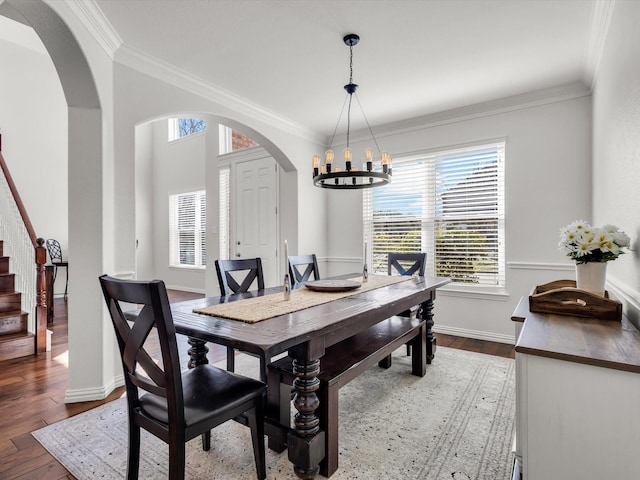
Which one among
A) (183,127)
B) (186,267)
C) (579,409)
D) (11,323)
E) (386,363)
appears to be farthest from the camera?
(183,127)

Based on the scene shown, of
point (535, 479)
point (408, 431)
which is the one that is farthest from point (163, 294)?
point (408, 431)

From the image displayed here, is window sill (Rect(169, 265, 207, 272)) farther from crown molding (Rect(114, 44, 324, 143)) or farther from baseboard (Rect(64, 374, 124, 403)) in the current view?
baseboard (Rect(64, 374, 124, 403))

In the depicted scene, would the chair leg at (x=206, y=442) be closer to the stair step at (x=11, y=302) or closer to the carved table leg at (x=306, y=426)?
the carved table leg at (x=306, y=426)

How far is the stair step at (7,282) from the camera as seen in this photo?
3.67 m

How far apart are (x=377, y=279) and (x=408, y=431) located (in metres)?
1.32

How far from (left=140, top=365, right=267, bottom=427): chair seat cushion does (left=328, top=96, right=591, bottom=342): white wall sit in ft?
10.4

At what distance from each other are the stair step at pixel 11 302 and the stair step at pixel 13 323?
0.13m

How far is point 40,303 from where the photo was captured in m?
3.52

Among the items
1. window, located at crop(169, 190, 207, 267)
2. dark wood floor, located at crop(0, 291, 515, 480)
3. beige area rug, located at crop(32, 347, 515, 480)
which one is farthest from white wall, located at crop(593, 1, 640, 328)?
window, located at crop(169, 190, 207, 267)

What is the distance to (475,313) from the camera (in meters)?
4.00

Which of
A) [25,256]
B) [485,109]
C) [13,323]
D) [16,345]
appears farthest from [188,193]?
[485,109]

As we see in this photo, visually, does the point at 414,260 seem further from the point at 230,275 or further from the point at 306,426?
the point at 306,426

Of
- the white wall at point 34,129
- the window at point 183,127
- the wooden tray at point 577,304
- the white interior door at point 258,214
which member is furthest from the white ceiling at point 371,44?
the white wall at point 34,129

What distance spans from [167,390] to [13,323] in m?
3.28
